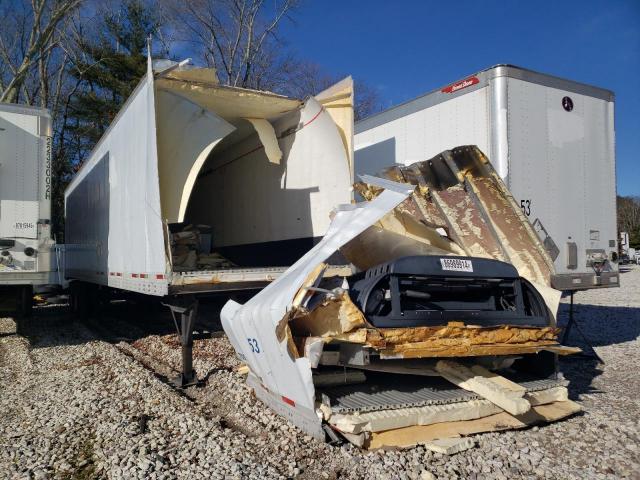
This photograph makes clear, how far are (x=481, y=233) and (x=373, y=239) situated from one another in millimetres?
1246

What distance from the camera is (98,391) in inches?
214

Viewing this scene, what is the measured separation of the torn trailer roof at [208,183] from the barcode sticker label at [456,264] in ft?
8.04

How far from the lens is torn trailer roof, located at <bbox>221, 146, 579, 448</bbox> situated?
3699mm

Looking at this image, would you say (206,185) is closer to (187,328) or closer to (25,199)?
(25,199)

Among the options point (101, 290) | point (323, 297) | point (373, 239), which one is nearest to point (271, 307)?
point (323, 297)

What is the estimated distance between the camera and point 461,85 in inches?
292

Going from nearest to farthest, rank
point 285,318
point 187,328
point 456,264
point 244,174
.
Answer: point 285,318 → point 456,264 → point 187,328 → point 244,174

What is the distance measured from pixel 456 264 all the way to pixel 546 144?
405 centimetres

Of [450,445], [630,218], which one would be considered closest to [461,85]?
[450,445]

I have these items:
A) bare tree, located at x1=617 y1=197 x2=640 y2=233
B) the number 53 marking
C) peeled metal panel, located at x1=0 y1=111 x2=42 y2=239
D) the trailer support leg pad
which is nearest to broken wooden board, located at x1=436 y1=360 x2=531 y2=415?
the number 53 marking

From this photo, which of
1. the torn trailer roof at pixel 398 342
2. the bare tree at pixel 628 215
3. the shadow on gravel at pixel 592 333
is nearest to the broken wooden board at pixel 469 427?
the torn trailer roof at pixel 398 342

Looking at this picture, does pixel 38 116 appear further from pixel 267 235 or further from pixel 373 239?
pixel 373 239

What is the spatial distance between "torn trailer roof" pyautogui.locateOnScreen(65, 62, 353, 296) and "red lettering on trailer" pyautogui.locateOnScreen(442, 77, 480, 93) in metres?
1.89

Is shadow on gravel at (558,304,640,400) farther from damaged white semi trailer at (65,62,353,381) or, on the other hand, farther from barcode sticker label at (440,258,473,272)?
damaged white semi trailer at (65,62,353,381)
